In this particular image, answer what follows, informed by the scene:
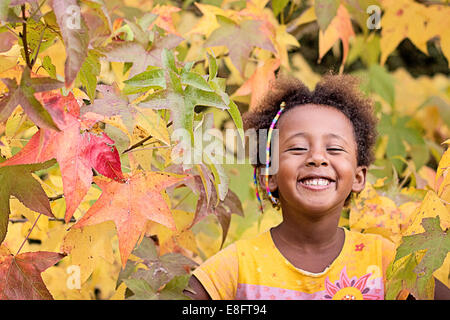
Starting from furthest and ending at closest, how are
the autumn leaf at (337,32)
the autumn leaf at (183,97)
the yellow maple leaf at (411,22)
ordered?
the yellow maple leaf at (411,22)
the autumn leaf at (337,32)
the autumn leaf at (183,97)

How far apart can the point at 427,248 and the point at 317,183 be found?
290mm

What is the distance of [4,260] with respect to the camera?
3.10ft

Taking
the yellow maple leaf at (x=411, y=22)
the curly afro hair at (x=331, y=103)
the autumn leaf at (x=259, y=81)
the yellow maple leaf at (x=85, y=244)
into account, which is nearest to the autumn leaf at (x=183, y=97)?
the yellow maple leaf at (x=85, y=244)

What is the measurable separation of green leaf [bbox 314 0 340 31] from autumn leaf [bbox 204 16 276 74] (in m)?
0.12

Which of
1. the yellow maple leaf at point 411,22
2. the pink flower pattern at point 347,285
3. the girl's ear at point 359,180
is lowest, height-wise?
the pink flower pattern at point 347,285

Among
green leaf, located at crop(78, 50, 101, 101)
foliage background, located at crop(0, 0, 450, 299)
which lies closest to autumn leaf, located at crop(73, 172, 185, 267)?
foliage background, located at crop(0, 0, 450, 299)

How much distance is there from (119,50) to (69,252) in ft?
1.14

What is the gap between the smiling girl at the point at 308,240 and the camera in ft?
3.71

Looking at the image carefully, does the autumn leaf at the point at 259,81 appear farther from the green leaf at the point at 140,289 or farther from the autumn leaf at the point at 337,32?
the green leaf at the point at 140,289

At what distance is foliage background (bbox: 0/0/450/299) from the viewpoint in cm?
87
